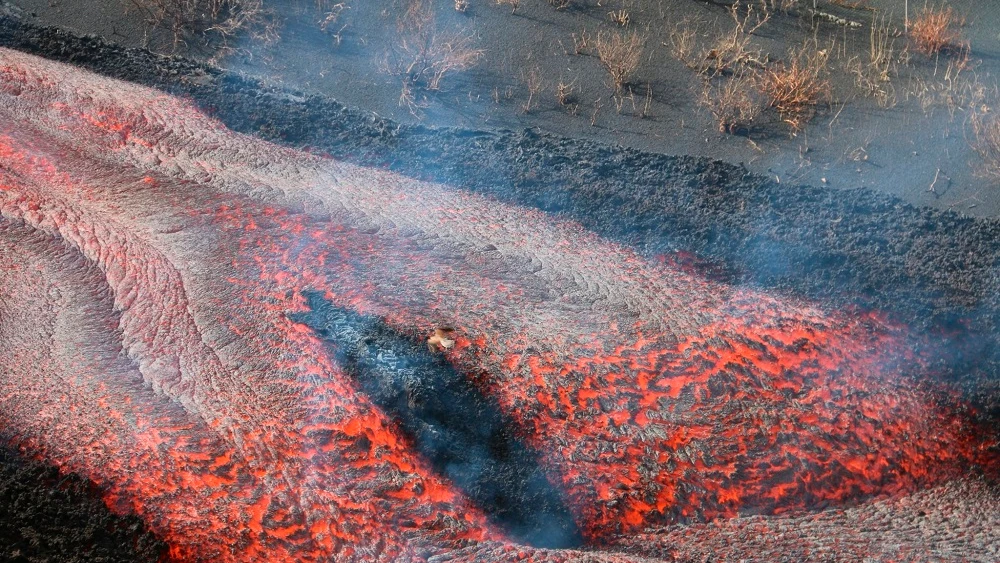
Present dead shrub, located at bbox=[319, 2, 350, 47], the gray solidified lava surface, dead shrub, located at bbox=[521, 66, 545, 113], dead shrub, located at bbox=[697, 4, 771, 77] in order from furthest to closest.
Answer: dead shrub, located at bbox=[319, 2, 350, 47] → dead shrub, located at bbox=[697, 4, 771, 77] → dead shrub, located at bbox=[521, 66, 545, 113] → the gray solidified lava surface

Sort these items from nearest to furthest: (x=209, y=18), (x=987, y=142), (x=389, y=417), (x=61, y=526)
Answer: (x=61, y=526) < (x=389, y=417) < (x=987, y=142) < (x=209, y=18)

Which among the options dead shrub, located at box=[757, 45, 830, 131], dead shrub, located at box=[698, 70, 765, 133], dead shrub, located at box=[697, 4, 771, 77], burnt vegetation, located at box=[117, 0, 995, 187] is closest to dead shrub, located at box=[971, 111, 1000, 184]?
burnt vegetation, located at box=[117, 0, 995, 187]

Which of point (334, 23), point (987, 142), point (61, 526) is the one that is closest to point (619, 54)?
point (334, 23)

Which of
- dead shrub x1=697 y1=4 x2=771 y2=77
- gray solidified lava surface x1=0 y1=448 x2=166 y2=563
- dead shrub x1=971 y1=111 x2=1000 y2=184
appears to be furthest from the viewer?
dead shrub x1=697 y1=4 x2=771 y2=77

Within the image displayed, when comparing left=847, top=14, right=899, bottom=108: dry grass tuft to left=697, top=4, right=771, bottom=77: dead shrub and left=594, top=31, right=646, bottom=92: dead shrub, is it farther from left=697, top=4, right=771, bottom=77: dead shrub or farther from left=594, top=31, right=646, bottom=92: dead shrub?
left=594, top=31, right=646, bottom=92: dead shrub

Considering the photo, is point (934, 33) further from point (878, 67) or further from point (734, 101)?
point (734, 101)

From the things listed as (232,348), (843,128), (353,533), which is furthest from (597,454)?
(843,128)

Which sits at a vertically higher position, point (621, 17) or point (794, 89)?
point (621, 17)
